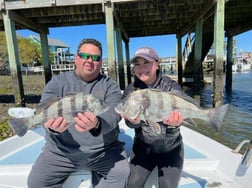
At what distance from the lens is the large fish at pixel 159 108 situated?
78.3 inches

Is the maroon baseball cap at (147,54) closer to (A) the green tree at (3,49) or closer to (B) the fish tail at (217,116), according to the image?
(B) the fish tail at (217,116)

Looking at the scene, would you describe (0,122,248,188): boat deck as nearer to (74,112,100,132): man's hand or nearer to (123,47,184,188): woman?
(123,47,184,188): woman

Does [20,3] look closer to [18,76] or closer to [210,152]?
[18,76]

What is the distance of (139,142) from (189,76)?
20.5m

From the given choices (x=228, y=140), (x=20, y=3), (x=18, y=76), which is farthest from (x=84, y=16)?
(x=228, y=140)

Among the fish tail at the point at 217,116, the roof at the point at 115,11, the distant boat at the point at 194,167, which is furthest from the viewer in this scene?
the roof at the point at 115,11

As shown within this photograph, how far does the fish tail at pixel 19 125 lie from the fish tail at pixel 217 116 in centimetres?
162

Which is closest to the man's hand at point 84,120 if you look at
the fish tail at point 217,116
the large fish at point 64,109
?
the large fish at point 64,109

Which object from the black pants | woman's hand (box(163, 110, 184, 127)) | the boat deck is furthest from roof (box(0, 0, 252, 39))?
woman's hand (box(163, 110, 184, 127))

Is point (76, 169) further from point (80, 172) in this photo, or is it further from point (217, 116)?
point (217, 116)

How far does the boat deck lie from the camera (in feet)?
8.67

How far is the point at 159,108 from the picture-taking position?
204 centimetres

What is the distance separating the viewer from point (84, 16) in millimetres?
13062

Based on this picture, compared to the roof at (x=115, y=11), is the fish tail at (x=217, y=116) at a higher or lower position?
lower
